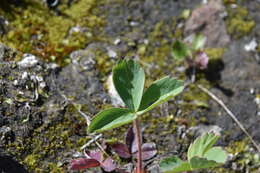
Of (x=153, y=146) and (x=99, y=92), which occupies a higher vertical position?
(x=99, y=92)

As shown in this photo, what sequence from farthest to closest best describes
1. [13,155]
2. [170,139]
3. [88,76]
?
[88,76] → [170,139] → [13,155]

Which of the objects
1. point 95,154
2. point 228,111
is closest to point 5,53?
point 95,154

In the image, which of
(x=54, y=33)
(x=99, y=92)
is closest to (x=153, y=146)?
(x=99, y=92)

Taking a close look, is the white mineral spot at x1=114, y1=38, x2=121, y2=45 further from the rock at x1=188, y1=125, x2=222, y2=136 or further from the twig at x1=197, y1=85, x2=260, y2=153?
the rock at x1=188, y1=125, x2=222, y2=136

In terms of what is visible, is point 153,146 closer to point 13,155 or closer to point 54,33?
point 13,155

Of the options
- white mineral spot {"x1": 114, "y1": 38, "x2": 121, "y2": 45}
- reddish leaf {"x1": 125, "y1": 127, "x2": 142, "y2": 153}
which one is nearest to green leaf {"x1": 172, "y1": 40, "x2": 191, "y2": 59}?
white mineral spot {"x1": 114, "y1": 38, "x2": 121, "y2": 45}

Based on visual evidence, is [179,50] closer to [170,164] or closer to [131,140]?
[131,140]
